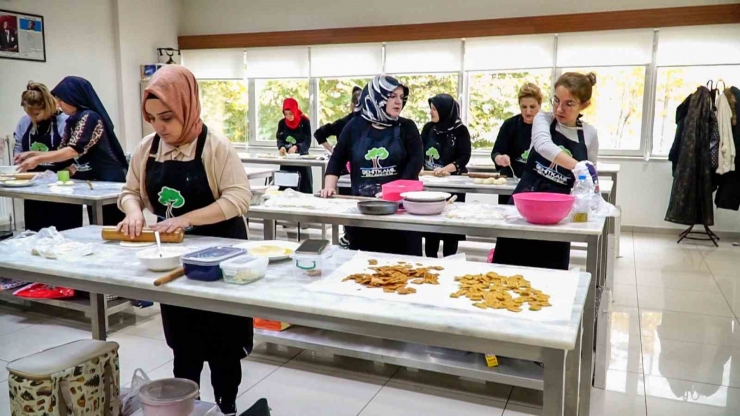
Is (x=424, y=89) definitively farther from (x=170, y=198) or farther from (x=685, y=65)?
(x=170, y=198)

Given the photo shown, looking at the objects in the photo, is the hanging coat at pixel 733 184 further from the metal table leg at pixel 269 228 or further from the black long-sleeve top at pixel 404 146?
the metal table leg at pixel 269 228

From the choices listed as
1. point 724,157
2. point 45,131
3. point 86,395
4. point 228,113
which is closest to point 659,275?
point 724,157

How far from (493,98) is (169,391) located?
6.04m

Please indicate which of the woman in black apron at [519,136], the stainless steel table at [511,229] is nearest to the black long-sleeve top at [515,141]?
the woman in black apron at [519,136]

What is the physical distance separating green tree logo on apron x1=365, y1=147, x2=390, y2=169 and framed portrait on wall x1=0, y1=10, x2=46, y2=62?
17.5 feet

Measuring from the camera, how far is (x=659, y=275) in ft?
15.0

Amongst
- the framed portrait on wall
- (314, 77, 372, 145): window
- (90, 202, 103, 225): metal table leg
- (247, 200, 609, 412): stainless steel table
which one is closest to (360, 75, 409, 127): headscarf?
(247, 200, 609, 412): stainless steel table

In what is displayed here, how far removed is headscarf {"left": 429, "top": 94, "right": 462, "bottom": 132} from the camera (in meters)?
4.67

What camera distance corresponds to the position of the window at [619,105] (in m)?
6.40

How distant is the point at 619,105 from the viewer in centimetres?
651

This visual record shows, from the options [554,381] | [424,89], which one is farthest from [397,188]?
[424,89]

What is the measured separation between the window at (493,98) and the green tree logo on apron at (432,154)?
2367mm

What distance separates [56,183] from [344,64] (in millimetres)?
4641

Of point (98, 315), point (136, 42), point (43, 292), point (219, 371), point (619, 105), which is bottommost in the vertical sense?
point (43, 292)
